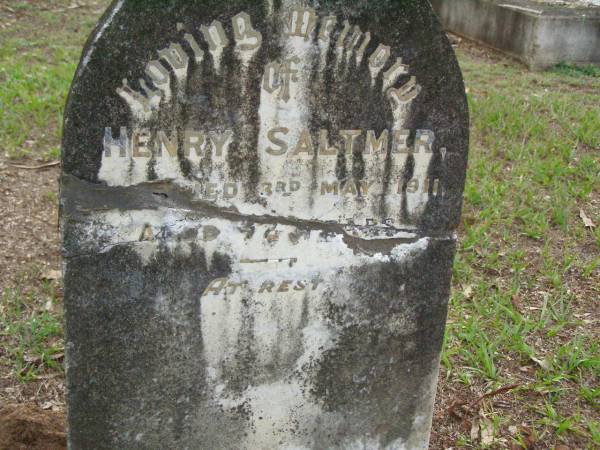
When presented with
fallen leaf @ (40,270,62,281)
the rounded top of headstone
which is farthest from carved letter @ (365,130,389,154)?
fallen leaf @ (40,270,62,281)

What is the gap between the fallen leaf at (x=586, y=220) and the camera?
3.89 meters

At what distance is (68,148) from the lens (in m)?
1.64

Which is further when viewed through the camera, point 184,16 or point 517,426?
point 517,426

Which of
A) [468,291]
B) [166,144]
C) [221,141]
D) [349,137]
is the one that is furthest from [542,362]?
[166,144]

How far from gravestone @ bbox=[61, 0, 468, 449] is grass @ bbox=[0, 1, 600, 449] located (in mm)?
748

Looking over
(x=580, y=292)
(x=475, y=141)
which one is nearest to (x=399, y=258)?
(x=580, y=292)

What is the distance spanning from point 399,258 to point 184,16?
0.85 meters

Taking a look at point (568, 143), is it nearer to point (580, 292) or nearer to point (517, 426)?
point (580, 292)

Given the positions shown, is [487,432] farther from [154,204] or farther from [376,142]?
[154,204]

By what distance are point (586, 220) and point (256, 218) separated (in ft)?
8.66

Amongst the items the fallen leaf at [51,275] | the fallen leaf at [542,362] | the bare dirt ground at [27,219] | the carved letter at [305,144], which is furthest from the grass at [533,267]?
the bare dirt ground at [27,219]

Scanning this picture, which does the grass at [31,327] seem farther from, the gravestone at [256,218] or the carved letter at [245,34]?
the carved letter at [245,34]

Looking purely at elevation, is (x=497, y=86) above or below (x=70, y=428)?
above

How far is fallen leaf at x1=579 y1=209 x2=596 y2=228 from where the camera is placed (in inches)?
153
